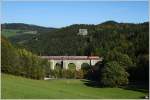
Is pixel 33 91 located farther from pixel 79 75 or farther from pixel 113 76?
pixel 79 75

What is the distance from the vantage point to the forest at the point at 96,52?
195ft

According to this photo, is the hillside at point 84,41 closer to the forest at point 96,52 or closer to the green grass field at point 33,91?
the forest at point 96,52

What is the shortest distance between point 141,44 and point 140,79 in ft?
→ 112

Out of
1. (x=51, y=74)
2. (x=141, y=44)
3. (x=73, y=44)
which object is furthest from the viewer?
(x=73, y=44)

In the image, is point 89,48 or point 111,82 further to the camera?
point 89,48

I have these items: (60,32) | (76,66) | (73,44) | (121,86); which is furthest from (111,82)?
(60,32)

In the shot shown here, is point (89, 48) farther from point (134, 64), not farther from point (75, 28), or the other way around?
point (134, 64)

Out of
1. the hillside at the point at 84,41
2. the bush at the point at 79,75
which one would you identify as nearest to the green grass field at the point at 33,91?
the bush at the point at 79,75

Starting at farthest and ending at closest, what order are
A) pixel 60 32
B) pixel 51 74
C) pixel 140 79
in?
1. pixel 60 32
2. pixel 51 74
3. pixel 140 79

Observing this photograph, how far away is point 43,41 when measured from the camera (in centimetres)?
16912

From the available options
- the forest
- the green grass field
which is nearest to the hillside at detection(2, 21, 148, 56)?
the forest

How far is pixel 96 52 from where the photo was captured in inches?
5098

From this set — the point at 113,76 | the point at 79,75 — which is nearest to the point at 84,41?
the point at 79,75

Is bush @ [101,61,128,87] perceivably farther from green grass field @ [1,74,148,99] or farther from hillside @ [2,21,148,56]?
hillside @ [2,21,148,56]
